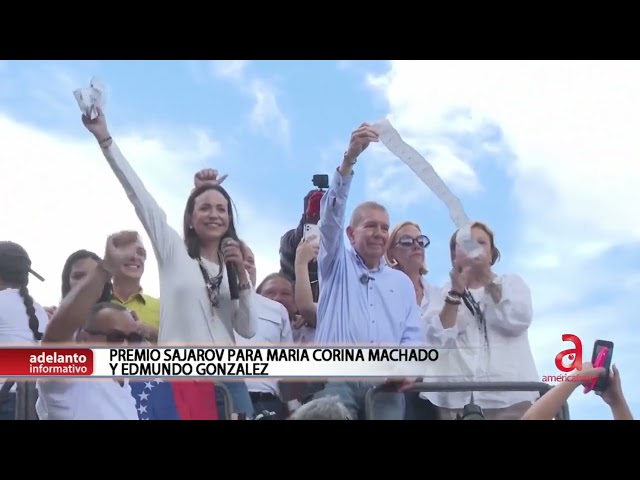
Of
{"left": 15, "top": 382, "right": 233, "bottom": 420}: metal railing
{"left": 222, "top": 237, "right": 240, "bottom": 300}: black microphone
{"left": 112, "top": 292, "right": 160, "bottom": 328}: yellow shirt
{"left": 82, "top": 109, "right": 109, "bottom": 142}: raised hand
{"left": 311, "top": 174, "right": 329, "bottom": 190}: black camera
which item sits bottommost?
{"left": 15, "top": 382, "right": 233, "bottom": 420}: metal railing

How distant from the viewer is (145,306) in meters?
4.68

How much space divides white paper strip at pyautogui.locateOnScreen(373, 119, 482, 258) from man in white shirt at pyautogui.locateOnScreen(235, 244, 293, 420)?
85cm

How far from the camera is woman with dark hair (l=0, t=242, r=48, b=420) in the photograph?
4.69 meters

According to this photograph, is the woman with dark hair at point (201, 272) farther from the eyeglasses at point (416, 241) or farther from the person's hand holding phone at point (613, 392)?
the person's hand holding phone at point (613, 392)

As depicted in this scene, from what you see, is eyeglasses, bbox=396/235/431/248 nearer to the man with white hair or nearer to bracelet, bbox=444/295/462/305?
the man with white hair

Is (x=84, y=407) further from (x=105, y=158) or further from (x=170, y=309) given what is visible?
(x=105, y=158)

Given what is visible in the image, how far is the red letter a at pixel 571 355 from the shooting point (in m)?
4.61

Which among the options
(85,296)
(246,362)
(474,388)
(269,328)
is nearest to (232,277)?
(269,328)

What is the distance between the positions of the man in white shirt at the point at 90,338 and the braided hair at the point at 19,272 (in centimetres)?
9

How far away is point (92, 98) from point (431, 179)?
166 cm

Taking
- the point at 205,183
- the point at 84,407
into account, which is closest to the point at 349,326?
the point at 205,183

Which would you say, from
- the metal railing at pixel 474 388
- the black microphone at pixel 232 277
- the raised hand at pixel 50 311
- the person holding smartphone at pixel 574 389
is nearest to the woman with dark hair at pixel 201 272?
the black microphone at pixel 232 277

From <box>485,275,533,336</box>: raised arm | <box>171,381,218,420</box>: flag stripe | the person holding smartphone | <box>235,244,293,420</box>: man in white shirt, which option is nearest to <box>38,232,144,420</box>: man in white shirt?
<box>171,381,218,420</box>: flag stripe

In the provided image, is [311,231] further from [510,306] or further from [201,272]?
[510,306]
